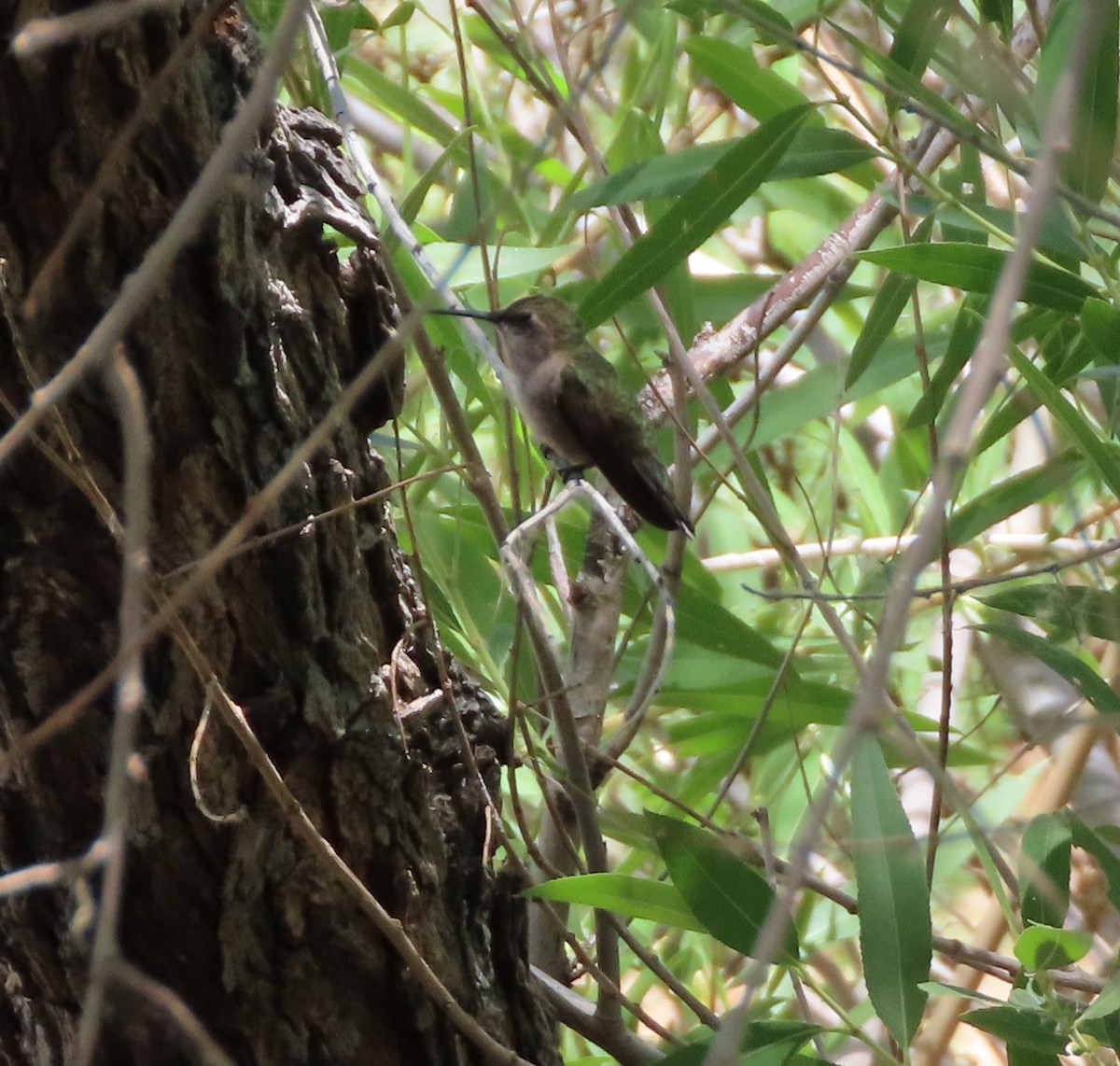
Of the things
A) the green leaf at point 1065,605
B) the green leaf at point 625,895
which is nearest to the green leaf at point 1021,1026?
the green leaf at point 625,895

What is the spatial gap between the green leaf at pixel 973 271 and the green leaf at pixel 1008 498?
47 cm

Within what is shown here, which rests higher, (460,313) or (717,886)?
(460,313)

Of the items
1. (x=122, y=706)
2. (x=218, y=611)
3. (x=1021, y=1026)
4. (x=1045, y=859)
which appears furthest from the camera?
(x=1045, y=859)

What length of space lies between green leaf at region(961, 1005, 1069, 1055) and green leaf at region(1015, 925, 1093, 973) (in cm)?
4

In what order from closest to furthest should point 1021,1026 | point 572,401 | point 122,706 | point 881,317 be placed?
point 122,706
point 1021,1026
point 881,317
point 572,401

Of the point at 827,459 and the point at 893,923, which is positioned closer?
the point at 893,923

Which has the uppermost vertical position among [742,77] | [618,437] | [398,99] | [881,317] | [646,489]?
[398,99]

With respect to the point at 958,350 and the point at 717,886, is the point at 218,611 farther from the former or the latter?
the point at 958,350

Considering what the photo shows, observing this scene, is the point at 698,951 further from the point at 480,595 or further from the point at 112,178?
the point at 112,178

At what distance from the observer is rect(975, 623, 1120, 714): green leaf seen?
132cm

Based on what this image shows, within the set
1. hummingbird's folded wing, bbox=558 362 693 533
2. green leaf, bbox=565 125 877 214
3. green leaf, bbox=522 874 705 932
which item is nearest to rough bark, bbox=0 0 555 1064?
green leaf, bbox=522 874 705 932

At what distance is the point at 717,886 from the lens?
1219 mm

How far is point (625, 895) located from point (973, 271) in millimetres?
699

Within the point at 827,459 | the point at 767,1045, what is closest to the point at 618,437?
the point at 827,459
